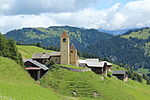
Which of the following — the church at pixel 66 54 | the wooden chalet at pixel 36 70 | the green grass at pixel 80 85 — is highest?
the church at pixel 66 54

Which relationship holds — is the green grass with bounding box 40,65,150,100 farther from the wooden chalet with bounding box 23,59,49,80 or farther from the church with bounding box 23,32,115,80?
the church with bounding box 23,32,115,80

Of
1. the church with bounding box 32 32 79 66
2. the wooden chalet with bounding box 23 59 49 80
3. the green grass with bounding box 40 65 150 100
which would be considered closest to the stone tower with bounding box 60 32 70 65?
the church with bounding box 32 32 79 66

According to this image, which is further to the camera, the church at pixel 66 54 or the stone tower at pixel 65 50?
the church at pixel 66 54

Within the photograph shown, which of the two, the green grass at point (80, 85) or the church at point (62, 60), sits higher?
the church at point (62, 60)

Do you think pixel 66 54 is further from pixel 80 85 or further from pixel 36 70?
pixel 80 85

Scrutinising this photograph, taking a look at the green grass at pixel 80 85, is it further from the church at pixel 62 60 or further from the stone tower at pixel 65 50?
the stone tower at pixel 65 50

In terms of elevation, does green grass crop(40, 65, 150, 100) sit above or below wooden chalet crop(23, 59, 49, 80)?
below

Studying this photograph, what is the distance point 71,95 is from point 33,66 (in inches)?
962

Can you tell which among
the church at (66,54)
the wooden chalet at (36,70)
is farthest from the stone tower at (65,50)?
the wooden chalet at (36,70)

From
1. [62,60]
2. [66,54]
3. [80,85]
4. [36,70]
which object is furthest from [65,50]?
[80,85]

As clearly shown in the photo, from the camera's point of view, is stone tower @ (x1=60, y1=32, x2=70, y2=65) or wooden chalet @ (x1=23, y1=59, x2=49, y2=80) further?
stone tower @ (x1=60, y1=32, x2=70, y2=65)

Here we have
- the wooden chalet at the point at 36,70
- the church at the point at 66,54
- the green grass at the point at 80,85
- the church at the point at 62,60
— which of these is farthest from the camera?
the church at the point at 66,54

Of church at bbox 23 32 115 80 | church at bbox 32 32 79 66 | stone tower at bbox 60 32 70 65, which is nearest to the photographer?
church at bbox 23 32 115 80

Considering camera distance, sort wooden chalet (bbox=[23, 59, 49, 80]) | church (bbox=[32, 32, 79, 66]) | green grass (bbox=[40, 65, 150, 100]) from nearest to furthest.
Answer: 1. green grass (bbox=[40, 65, 150, 100])
2. wooden chalet (bbox=[23, 59, 49, 80])
3. church (bbox=[32, 32, 79, 66])
